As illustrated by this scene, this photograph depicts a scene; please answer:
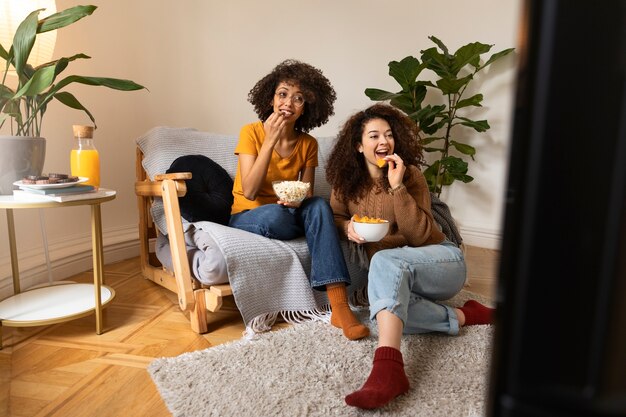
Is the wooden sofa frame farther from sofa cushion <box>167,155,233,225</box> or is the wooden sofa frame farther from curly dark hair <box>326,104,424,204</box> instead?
curly dark hair <box>326,104,424,204</box>

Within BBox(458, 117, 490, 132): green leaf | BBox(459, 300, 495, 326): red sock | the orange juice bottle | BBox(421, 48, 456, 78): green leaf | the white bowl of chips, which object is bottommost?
BBox(459, 300, 495, 326): red sock

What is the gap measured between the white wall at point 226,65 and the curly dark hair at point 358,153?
1.10 meters

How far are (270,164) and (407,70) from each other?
116 centimetres

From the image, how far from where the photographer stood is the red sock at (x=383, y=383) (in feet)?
3.18

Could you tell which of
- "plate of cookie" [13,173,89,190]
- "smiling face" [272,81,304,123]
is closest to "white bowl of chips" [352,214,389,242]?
"smiling face" [272,81,304,123]

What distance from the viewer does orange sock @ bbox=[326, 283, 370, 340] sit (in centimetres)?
135

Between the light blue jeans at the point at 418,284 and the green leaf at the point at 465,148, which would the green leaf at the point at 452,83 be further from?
the light blue jeans at the point at 418,284

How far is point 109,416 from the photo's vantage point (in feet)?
3.23

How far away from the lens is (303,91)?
1.66 metres

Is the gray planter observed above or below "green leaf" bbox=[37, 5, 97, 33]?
below

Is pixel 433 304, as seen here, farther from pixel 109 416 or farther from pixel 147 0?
pixel 147 0

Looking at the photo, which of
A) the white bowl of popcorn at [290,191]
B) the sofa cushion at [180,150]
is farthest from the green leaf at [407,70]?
the white bowl of popcorn at [290,191]

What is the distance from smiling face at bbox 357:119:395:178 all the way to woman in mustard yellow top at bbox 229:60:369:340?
21 cm

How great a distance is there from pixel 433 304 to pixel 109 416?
916 mm
